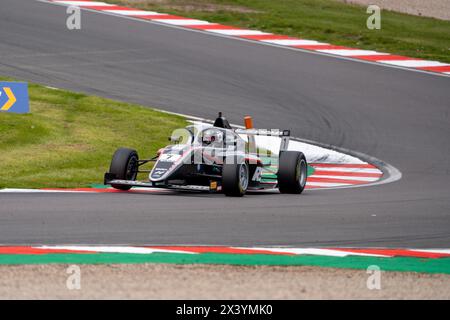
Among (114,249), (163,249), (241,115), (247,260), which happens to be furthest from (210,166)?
(241,115)

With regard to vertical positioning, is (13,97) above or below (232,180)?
above

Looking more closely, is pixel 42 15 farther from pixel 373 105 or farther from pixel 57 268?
pixel 57 268

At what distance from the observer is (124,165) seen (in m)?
15.5

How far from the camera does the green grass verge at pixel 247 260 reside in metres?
10.5

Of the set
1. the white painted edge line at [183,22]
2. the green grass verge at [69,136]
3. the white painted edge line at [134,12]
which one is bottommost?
the green grass verge at [69,136]

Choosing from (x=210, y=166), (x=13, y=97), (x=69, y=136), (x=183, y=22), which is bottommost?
(x=69, y=136)

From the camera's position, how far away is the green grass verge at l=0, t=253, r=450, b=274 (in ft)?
34.4

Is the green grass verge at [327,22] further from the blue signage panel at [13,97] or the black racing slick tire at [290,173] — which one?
the black racing slick tire at [290,173]

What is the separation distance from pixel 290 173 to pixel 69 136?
16.9 ft

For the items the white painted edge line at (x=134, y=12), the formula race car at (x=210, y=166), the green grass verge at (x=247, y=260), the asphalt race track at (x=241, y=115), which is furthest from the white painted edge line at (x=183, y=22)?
the green grass verge at (x=247, y=260)

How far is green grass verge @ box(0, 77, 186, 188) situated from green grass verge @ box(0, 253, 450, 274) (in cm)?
523

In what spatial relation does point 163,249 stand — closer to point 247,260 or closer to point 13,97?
point 247,260

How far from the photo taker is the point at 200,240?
1165cm

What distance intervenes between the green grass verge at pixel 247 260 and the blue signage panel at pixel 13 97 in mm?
7915
